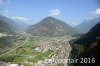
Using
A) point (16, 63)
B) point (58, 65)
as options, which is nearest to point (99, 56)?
point (58, 65)

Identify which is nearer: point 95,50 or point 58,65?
point 95,50

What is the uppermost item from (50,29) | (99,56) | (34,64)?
(50,29)

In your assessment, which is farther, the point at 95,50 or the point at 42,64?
the point at 42,64

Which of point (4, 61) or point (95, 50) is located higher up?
point (95, 50)

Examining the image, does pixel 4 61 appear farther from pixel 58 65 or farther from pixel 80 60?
pixel 80 60

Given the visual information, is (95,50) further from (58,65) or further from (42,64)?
(42,64)

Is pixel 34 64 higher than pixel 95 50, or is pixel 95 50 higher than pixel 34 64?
pixel 95 50

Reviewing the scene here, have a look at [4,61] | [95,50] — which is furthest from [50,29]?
[95,50]

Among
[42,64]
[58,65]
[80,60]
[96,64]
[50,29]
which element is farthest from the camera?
[50,29]

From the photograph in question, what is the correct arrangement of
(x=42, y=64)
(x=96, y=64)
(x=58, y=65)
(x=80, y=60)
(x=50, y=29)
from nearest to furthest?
(x=96, y=64) → (x=80, y=60) → (x=58, y=65) → (x=42, y=64) → (x=50, y=29)
